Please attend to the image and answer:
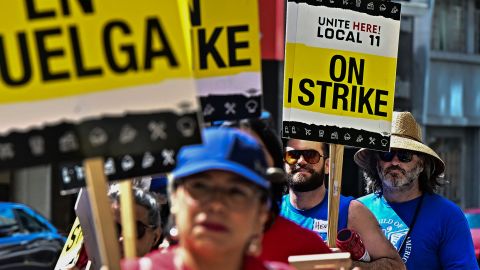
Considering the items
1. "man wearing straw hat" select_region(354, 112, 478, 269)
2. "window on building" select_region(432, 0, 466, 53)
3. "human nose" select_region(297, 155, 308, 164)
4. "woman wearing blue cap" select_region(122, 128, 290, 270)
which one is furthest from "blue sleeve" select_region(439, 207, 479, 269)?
"window on building" select_region(432, 0, 466, 53)

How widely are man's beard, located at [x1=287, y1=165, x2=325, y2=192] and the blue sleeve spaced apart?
0.76m

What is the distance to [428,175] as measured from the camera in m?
6.39

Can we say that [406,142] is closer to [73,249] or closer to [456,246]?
[456,246]

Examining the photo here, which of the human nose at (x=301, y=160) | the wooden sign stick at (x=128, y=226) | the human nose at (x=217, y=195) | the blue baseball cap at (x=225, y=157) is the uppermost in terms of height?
the blue baseball cap at (x=225, y=157)

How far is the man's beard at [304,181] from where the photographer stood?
18.4 ft

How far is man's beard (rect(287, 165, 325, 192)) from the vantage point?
18.4ft

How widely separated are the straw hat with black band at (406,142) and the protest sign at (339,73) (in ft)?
2.04

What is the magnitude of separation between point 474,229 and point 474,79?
43.8 feet

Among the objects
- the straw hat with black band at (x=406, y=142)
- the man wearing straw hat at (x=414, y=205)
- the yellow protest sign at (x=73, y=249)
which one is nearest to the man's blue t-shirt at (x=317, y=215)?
the man wearing straw hat at (x=414, y=205)

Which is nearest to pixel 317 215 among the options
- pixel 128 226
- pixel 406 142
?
pixel 406 142

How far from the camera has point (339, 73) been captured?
18.6 ft

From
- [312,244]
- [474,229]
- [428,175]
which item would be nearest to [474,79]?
[474,229]

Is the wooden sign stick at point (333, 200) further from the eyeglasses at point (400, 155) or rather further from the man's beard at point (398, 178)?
the eyeglasses at point (400, 155)

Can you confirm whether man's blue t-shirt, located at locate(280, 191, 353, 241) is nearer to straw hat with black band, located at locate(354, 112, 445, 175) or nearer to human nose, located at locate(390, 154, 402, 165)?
human nose, located at locate(390, 154, 402, 165)
